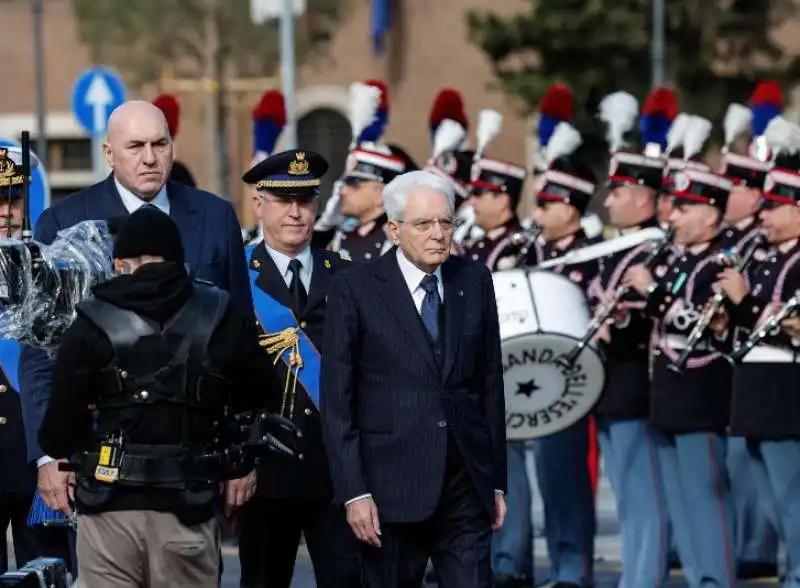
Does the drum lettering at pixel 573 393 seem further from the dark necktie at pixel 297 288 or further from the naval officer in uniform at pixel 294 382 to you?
the dark necktie at pixel 297 288

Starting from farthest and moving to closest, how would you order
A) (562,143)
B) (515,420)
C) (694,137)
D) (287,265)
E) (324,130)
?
(324,130), (562,143), (694,137), (515,420), (287,265)

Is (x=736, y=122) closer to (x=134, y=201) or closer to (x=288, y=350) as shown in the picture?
(x=288, y=350)

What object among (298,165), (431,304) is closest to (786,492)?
(298,165)

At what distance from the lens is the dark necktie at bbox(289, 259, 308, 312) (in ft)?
28.5

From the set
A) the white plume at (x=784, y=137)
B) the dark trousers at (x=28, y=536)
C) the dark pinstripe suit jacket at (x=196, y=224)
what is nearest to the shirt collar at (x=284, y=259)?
the dark pinstripe suit jacket at (x=196, y=224)

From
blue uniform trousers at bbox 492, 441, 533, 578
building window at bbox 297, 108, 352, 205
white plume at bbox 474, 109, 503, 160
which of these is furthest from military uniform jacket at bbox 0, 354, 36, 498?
building window at bbox 297, 108, 352, 205

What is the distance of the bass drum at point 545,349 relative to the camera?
10.4 meters

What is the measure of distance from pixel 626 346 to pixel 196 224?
339 centimetres

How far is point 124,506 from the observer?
6.89 m

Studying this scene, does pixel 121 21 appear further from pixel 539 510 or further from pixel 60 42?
pixel 539 510

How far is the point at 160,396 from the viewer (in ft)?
22.3

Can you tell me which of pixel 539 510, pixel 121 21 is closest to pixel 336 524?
pixel 539 510

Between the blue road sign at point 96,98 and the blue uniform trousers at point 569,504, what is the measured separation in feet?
32.0

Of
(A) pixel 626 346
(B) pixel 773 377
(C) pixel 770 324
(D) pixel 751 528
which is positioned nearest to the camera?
(C) pixel 770 324
